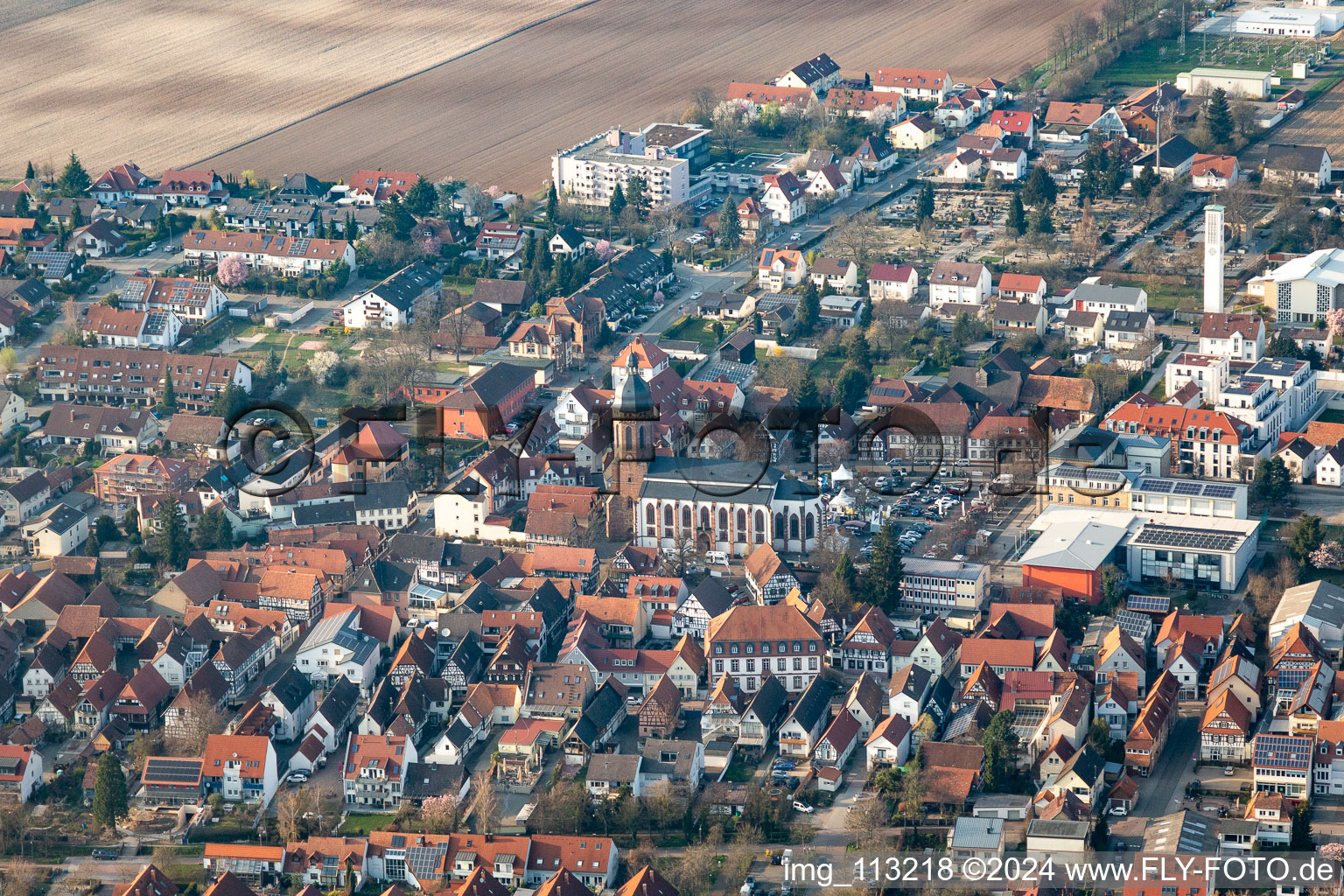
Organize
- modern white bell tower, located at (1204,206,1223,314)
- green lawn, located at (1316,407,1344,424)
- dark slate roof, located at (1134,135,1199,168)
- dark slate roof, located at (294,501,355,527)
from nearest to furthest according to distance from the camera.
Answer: dark slate roof, located at (294,501,355,527), green lawn, located at (1316,407,1344,424), modern white bell tower, located at (1204,206,1223,314), dark slate roof, located at (1134,135,1199,168)

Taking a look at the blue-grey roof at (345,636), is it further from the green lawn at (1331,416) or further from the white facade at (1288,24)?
the white facade at (1288,24)

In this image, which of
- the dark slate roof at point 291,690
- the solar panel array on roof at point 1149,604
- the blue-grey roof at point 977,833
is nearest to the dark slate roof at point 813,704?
the blue-grey roof at point 977,833

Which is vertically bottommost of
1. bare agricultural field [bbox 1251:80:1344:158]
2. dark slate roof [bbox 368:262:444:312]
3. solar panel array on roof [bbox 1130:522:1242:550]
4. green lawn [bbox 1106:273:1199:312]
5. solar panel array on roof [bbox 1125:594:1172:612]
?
bare agricultural field [bbox 1251:80:1344:158]

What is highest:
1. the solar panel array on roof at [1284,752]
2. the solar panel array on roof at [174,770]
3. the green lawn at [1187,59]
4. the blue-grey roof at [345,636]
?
the solar panel array on roof at [174,770]

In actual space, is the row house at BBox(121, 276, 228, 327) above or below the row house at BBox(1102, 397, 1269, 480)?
above

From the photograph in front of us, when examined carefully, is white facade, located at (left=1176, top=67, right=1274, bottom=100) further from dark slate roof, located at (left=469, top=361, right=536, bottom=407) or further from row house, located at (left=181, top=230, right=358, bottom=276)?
dark slate roof, located at (left=469, top=361, right=536, bottom=407)

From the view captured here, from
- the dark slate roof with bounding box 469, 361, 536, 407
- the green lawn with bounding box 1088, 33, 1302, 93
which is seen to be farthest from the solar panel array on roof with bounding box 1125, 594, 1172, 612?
the green lawn with bounding box 1088, 33, 1302, 93

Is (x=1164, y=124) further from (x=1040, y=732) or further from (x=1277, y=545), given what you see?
(x=1040, y=732)

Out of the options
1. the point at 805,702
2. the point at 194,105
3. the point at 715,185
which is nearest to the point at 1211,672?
the point at 805,702
